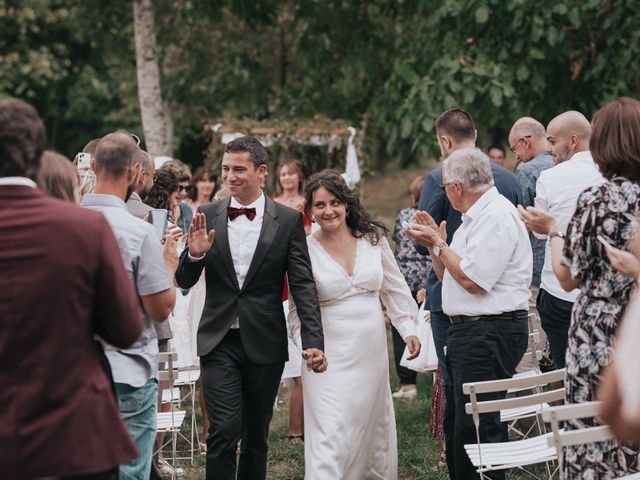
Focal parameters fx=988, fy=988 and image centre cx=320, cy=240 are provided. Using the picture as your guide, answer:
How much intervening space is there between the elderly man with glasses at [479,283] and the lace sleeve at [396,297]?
1.82 ft

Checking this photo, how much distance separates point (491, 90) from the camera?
38.0 ft

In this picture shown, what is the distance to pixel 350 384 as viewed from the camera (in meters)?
5.84

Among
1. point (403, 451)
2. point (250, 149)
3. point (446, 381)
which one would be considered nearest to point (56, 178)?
point (250, 149)

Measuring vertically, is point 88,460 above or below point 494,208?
below

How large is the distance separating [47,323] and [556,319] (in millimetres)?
3922

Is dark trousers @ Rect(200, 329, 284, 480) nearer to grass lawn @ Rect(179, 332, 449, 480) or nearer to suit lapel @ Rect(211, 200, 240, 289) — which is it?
suit lapel @ Rect(211, 200, 240, 289)

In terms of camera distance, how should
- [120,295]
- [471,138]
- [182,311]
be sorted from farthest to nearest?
[182,311]
[471,138]
[120,295]

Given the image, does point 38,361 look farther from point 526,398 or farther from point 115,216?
point 526,398

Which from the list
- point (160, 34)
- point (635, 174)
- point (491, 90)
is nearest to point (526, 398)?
point (635, 174)

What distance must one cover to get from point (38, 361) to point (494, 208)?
3.06 metres

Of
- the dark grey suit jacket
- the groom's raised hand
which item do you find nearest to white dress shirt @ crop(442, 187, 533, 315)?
the dark grey suit jacket

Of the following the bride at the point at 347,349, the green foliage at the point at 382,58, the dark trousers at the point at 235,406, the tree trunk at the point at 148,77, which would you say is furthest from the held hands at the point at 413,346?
the tree trunk at the point at 148,77

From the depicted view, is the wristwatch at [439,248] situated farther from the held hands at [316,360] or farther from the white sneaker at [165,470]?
the white sneaker at [165,470]

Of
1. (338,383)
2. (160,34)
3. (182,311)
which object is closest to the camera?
(338,383)
